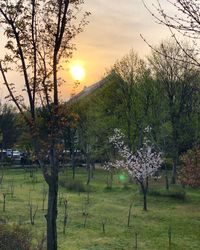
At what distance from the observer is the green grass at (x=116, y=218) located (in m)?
19.0

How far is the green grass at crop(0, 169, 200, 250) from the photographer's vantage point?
746 inches

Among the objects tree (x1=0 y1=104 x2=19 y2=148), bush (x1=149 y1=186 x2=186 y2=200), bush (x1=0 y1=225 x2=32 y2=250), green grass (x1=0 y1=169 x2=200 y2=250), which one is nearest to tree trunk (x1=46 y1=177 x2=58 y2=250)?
bush (x1=0 y1=225 x2=32 y2=250)

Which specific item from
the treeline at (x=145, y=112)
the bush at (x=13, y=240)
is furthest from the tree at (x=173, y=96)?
the bush at (x=13, y=240)

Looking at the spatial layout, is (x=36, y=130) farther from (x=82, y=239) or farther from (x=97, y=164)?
(x=97, y=164)

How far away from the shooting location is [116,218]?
80.0 ft

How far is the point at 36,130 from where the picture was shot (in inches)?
435

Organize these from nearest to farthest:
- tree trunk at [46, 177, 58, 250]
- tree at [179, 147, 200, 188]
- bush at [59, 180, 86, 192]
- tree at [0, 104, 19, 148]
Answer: tree trunk at [46, 177, 58, 250]
tree at [179, 147, 200, 188]
bush at [59, 180, 86, 192]
tree at [0, 104, 19, 148]

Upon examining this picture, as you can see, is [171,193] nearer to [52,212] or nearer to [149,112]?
[149,112]

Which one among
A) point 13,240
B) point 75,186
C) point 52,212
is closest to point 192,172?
point 75,186

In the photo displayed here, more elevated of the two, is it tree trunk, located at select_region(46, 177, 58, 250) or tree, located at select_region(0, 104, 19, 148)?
tree, located at select_region(0, 104, 19, 148)

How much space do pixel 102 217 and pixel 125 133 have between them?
23.8 m

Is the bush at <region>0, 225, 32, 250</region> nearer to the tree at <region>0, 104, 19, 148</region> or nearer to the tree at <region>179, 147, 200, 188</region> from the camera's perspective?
the tree at <region>179, 147, 200, 188</region>

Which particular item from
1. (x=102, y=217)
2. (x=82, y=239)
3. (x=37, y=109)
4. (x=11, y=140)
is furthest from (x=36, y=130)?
(x=11, y=140)

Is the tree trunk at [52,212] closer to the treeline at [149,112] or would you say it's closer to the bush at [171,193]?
the bush at [171,193]
